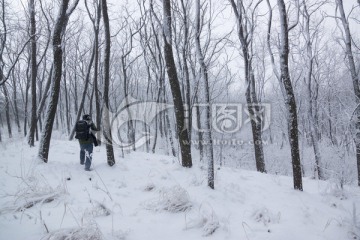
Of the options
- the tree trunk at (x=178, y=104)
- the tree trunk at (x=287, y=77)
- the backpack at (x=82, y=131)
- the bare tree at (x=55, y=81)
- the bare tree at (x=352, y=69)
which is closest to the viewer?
the tree trunk at (x=287, y=77)

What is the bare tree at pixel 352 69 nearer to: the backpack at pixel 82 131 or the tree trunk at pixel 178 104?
the tree trunk at pixel 178 104

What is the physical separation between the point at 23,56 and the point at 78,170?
63.3 feet

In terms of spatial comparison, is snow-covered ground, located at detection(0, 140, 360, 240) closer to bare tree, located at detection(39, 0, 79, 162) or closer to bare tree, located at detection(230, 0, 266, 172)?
bare tree, located at detection(39, 0, 79, 162)

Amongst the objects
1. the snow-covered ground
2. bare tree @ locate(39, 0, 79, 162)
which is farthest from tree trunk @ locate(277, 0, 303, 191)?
bare tree @ locate(39, 0, 79, 162)

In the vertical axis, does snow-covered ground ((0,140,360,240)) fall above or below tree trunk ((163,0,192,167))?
below

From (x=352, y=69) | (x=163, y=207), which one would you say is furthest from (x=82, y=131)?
(x=352, y=69)

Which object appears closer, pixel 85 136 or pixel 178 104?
pixel 85 136

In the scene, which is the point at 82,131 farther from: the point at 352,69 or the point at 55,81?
the point at 352,69

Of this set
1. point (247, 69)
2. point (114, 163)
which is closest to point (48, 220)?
point (114, 163)

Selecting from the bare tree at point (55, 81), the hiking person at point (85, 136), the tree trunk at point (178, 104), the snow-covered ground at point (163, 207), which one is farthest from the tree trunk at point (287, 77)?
the bare tree at point (55, 81)

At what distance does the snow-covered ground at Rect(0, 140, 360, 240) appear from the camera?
3.67 metres

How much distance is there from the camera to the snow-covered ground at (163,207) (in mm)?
3669

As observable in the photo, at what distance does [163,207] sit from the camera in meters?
4.48

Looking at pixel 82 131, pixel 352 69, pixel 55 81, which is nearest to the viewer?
pixel 82 131
